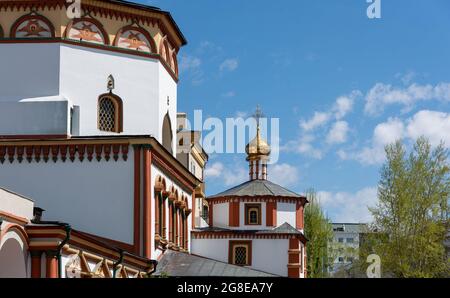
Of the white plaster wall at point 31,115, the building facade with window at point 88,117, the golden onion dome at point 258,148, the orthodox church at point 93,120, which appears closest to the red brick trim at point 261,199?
the golden onion dome at point 258,148

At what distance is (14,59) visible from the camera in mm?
21375

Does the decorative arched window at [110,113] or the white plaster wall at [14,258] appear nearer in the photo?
the white plaster wall at [14,258]

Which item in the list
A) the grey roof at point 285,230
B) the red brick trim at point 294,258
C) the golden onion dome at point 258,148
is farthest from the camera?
the golden onion dome at point 258,148

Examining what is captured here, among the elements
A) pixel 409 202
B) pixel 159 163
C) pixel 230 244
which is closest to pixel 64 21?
pixel 159 163

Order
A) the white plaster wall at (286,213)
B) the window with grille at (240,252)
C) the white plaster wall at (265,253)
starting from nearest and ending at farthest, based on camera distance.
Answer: the white plaster wall at (265,253)
the window with grille at (240,252)
the white plaster wall at (286,213)

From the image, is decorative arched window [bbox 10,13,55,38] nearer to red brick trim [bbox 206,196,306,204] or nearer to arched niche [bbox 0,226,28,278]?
arched niche [bbox 0,226,28,278]

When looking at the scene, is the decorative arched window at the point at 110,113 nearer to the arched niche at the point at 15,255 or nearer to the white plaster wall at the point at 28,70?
the white plaster wall at the point at 28,70

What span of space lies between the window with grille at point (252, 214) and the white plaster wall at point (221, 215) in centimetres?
101

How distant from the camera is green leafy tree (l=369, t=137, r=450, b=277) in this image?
105ft

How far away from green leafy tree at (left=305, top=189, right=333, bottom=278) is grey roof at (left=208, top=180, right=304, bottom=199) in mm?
8869

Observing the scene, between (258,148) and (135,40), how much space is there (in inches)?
941

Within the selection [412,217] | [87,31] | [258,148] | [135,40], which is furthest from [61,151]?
[258,148]

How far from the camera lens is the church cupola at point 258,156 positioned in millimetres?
44500

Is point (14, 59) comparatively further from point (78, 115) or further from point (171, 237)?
point (171, 237)
